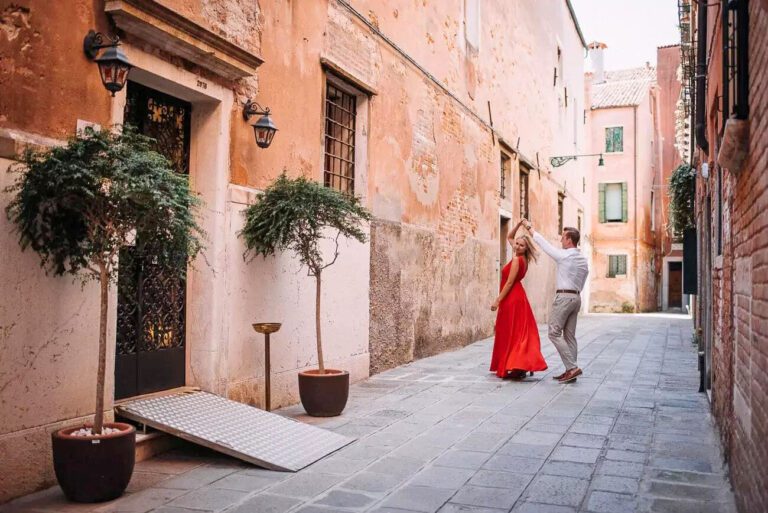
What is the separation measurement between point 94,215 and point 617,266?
94.2 feet

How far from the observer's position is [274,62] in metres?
6.48

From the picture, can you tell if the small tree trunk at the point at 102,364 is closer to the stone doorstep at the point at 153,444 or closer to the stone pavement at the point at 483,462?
the stone pavement at the point at 483,462

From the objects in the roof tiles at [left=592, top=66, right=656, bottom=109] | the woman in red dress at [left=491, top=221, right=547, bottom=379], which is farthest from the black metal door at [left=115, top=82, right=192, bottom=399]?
the roof tiles at [left=592, top=66, right=656, bottom=109]

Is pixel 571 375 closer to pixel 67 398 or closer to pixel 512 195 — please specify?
pixel 67 398

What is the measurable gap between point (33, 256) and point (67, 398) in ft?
2.89

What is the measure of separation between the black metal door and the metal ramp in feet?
0.82

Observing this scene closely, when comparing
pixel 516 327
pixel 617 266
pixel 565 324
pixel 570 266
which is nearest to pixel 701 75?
pixel 570 266

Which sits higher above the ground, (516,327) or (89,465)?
(516,327)

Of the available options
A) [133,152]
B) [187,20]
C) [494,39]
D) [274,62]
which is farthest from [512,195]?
[133,152]

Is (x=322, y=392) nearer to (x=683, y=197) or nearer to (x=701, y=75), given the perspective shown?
(x=701, y=75)

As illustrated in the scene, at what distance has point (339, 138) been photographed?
8.23 meters

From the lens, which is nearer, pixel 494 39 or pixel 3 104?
pixel 3 104

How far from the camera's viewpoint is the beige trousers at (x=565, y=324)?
7938 mm

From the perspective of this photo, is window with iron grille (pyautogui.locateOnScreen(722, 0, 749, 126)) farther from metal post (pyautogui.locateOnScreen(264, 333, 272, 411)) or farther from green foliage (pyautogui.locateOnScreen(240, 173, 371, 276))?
metal post (pyautogui.locateOnScreen(264, 333, 272, 411))
